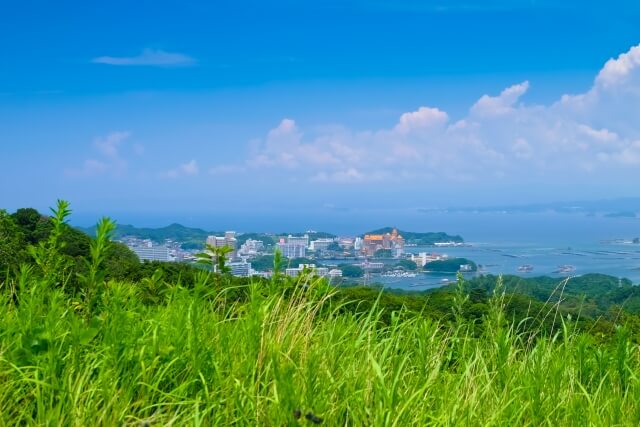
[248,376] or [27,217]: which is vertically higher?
[27,217]

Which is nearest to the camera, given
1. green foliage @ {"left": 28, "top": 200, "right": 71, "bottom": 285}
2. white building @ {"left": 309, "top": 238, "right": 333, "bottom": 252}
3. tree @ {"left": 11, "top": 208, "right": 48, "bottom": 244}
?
green foliage @ {"left": 28, "top": 200, "right": 71, "bottom": 285}

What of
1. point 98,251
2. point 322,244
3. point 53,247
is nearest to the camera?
point 98,251

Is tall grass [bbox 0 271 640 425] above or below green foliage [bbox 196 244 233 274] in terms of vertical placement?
below

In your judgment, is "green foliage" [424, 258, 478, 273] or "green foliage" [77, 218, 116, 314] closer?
"green foliage" [77, 218, 116, 314]

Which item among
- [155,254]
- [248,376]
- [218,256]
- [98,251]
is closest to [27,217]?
[155,254]

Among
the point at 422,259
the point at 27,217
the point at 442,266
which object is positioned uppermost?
the point at 27,217

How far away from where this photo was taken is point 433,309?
7547 millimetres

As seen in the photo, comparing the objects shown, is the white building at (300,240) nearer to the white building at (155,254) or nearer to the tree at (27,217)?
the white building at (155,254)

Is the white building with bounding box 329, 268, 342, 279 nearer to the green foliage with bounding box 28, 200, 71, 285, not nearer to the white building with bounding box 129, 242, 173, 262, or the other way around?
the green foliage with bounding box 28, 200, 71, 285

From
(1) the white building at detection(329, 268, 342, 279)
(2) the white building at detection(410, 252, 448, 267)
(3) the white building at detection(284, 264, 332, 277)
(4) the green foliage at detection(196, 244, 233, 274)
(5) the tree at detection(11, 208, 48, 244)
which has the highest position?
(5) the tree at detection(11, 208, 48, 244)

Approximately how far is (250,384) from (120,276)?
17.6ft

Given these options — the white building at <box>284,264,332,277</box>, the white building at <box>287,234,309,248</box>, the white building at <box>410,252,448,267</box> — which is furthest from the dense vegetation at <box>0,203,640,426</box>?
the white building at <box>410,252,448,267</box>

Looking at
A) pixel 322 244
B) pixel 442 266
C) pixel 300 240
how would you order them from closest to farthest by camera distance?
pixel 300 240 → pixel 322 244 → pixel 442 266

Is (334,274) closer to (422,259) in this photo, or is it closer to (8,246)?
(8,246)
